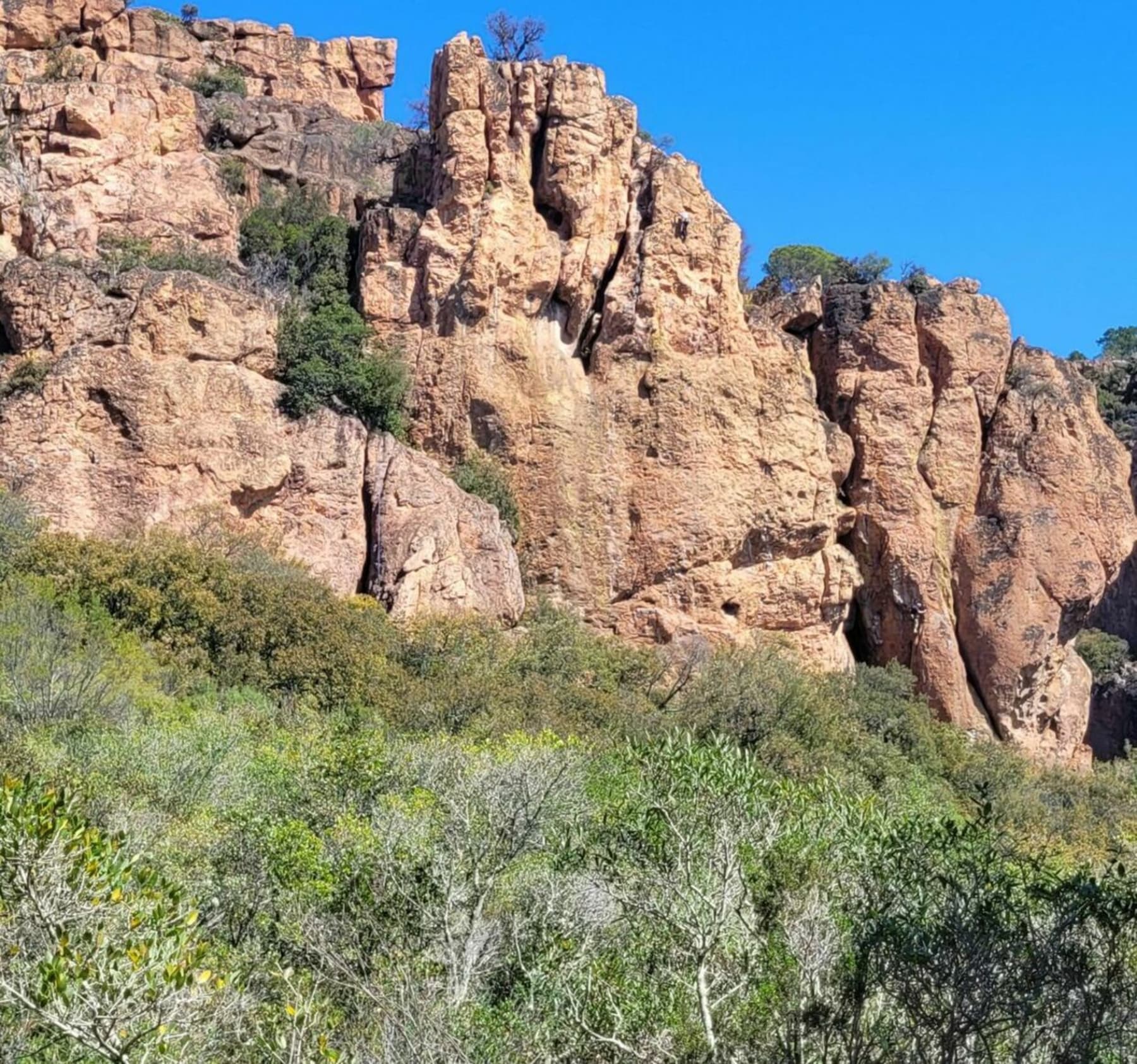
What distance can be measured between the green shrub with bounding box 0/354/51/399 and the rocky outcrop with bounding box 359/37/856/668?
263 inches

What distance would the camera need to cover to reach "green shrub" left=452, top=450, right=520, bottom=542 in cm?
2842

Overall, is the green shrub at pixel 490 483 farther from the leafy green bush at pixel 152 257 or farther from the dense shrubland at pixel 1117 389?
the dense shrubland at pixel 1117 389

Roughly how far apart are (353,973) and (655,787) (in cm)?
291

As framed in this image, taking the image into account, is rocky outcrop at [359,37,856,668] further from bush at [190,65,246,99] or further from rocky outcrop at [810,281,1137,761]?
bush at [190,65,246,99]

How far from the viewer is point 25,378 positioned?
25.0 m

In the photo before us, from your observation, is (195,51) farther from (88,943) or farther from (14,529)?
(88,943)

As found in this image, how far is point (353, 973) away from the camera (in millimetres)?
12758

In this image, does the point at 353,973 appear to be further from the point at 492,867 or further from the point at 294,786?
the point at 294,786

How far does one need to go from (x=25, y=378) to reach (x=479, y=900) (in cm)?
1466

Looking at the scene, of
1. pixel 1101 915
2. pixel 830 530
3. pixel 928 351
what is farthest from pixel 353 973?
pixel 928 351

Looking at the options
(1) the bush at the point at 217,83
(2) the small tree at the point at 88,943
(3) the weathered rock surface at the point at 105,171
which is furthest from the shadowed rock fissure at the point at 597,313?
(2) the small tree at the point at 88,943

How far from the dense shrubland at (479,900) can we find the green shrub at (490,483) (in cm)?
702

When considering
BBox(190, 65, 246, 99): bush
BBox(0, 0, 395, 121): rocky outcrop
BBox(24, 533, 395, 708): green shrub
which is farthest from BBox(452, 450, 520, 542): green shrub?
BBox(190, 65, 246, 99): bush

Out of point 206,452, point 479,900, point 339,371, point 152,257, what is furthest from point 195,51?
point 479,900
